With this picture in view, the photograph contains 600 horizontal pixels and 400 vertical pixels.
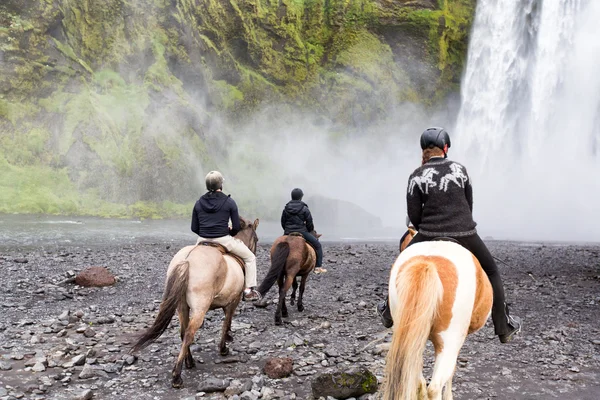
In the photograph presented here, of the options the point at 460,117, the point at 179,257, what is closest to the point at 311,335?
the point at 179,257

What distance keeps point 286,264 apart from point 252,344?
8.54 ft

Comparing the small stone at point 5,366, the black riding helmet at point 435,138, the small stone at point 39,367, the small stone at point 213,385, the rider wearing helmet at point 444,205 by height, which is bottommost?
the small stone at point 5,366

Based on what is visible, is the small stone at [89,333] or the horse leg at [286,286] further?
the horse leg at [286,286]

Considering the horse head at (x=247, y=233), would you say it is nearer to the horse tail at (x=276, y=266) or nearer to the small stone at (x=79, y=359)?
the horse tail at (x=276, y=266)

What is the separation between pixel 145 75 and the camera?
171ft

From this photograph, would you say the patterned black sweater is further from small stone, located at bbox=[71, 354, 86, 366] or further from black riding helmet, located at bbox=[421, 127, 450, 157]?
small stone, located at bbox=[71, 354, 86, 366]

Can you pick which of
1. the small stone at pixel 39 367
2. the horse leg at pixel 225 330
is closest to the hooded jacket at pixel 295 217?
the horse leg at pixel 225 330

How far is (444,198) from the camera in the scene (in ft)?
17.1

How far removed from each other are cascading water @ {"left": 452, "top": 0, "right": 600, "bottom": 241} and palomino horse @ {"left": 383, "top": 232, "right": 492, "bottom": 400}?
151 ft

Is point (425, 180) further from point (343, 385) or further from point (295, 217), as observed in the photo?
point (295, 217)

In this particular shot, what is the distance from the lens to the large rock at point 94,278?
13.7 metres

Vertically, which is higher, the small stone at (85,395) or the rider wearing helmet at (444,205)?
the rider wearing helmet at (444,205)

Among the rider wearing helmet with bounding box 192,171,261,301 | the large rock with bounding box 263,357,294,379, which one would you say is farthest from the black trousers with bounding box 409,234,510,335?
the rider wearing helmet with bounding box 192,171,261,301

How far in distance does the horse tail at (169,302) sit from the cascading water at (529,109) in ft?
149
